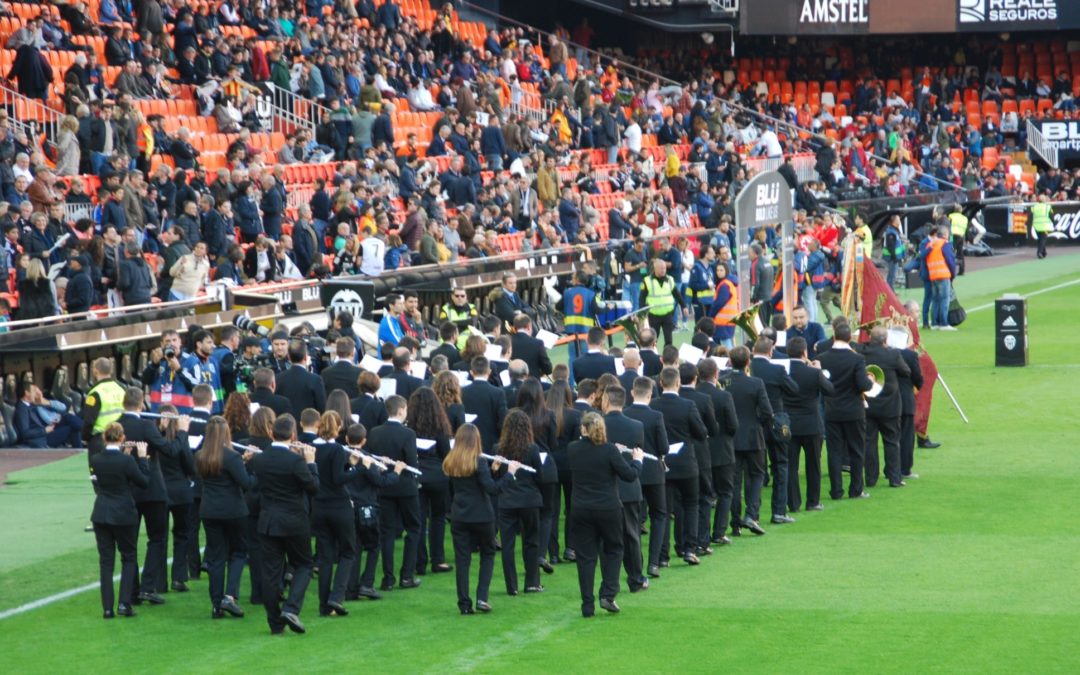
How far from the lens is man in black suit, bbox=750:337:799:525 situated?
16.1 m

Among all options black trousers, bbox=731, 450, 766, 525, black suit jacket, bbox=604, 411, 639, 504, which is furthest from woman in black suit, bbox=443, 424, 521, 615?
black trousers, bbox=731, 450, 766, 525

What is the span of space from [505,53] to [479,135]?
6496 millimetres

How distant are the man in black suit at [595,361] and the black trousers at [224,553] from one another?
4293 mm

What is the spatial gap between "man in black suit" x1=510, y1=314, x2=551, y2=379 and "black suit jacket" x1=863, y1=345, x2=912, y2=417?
132 inches

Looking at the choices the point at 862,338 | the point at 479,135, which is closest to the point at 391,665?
the point at 862,338

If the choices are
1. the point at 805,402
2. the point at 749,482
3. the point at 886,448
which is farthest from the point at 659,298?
the point at 749,482

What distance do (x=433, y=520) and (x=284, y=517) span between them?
87.8 inches

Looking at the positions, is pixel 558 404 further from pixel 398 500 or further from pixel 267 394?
pixel 267 394

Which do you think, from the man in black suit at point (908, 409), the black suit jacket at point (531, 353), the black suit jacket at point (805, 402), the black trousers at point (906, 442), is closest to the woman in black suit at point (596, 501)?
the black suit jacket at point (805, 402)

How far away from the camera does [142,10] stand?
3058 cm

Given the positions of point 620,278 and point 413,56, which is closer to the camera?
point 620,278

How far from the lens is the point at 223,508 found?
13.0 m

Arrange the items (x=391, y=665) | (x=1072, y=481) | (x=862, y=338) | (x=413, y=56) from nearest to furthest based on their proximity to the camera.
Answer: (x=391, y=665)
(x=1072, y=481)
(x=862, y=338)
(x=413, y=56)

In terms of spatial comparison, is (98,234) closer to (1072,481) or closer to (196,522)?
(196,522)
